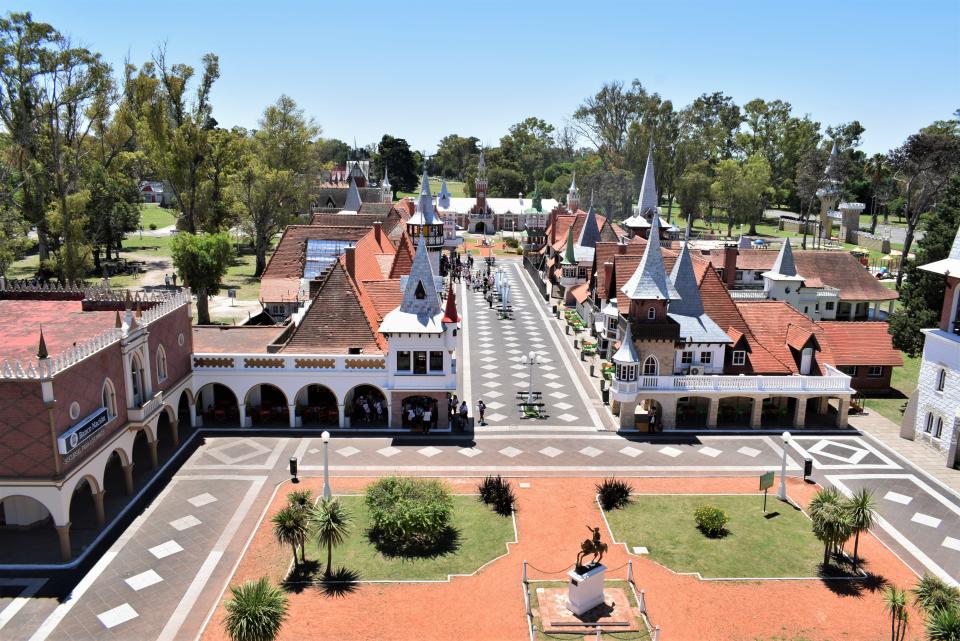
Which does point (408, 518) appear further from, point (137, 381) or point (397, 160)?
point (397, 160)

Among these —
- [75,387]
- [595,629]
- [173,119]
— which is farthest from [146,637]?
[173,119]

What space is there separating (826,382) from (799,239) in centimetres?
9086

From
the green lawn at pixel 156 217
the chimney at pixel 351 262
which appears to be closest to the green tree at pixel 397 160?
the green lawn at pixel 156 217

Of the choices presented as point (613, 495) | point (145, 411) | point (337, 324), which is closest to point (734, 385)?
point (613, 495)

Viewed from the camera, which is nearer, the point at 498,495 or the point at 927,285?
the point at 498,495

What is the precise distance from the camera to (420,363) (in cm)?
3866

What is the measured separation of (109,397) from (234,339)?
47.0 ft

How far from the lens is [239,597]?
64.7ft

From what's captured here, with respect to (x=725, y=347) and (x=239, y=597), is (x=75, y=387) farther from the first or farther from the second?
(x=725, y=347)

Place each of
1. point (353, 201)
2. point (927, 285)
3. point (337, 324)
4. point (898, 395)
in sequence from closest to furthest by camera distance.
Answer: point (337, 324) → point (927, 285) → point (898, 395) → point (353, 201)

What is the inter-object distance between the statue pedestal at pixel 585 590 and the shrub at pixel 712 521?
22.6 ft

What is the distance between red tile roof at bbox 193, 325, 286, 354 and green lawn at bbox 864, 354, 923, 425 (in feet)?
124

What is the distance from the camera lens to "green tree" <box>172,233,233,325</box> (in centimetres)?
5531

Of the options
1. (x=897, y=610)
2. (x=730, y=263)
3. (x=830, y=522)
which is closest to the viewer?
(x=897, y=610)
